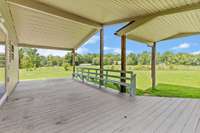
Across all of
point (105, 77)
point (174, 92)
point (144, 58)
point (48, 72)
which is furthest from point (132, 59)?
point (48, 72)

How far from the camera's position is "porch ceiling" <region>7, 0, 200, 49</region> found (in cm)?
446

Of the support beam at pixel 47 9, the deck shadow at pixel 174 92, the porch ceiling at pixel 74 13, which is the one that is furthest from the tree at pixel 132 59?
the support beam at pixel 47 9

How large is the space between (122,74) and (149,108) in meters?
2.34

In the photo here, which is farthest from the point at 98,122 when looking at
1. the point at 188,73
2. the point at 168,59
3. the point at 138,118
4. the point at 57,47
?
the point at 168,59

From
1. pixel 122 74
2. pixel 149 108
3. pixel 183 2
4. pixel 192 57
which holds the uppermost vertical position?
pixel 183 2

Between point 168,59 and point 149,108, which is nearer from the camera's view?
point 149,108

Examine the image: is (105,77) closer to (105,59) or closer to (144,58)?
(105,59)

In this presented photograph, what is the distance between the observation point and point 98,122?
3.03 metres

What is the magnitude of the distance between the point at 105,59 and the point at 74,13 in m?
8.11

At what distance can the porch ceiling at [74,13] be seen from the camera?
446 centimetres

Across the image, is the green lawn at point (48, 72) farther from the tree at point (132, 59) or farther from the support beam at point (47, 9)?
the support beam at point (47, 9)

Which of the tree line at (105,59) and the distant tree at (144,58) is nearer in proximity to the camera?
the tree line at (105,59)

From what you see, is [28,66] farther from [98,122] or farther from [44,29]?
[98,122]

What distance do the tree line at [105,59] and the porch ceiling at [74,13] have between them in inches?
197
